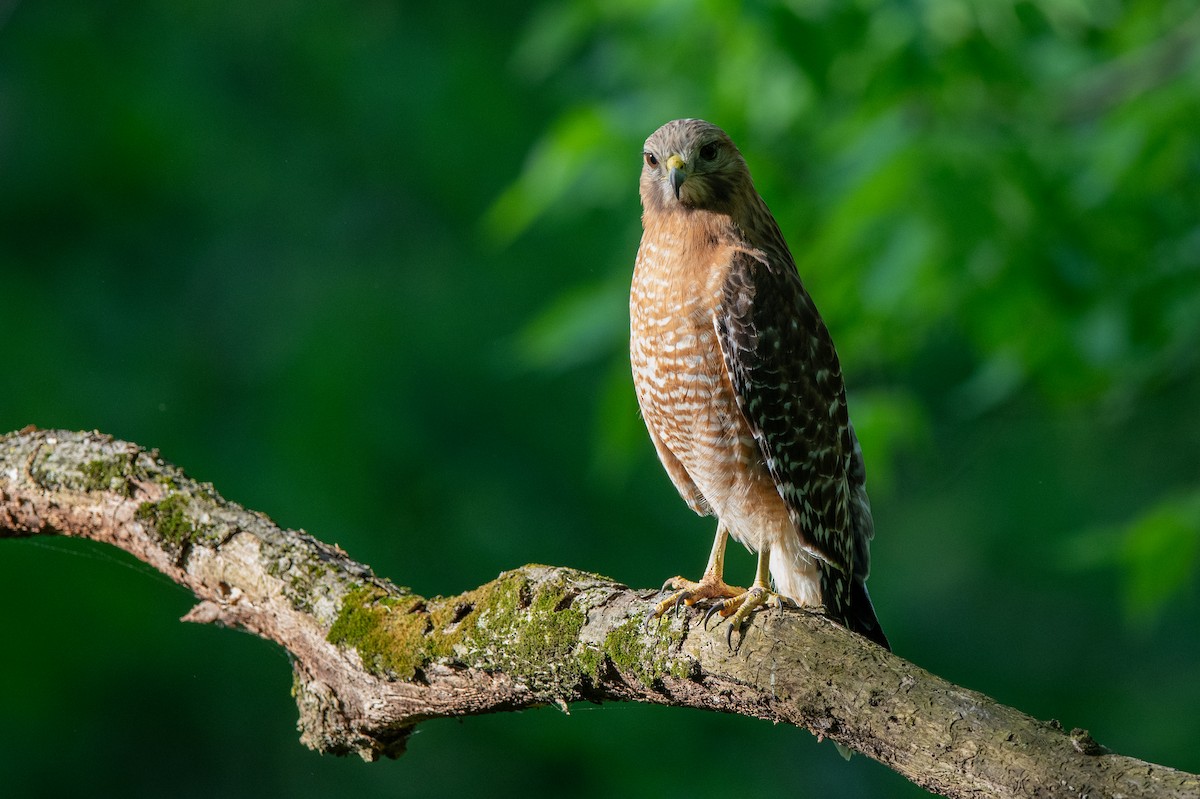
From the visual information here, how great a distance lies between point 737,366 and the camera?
3.30 meters

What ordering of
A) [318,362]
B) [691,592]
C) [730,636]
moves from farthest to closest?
[318,362] < [691,592] < [730,636]

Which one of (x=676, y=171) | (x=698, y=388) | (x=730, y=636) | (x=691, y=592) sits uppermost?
(x=676, y=171)

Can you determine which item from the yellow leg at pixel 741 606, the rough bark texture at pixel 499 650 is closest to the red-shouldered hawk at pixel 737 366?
the yellow leg at pixel 741 606

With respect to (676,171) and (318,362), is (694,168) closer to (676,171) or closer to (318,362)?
(676,171)

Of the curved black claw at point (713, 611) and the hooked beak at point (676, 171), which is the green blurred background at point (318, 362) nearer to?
the hooked beak at point (676, 171)

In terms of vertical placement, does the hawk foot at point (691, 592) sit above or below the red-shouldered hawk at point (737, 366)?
below

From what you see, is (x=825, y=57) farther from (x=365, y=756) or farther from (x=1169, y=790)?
(x=1169, y=790)

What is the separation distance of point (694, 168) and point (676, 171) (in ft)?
Answer: 0.22

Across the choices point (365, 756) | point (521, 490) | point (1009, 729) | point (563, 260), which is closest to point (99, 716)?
point (521, 490)

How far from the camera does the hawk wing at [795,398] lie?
3295mm

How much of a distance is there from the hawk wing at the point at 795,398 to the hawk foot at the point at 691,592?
0.38m

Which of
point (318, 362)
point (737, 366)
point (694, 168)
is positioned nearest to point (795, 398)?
point (737, 366)

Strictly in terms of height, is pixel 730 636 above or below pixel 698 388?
below

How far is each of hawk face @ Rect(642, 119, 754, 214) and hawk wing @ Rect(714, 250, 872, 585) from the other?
187 millimetres
